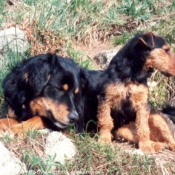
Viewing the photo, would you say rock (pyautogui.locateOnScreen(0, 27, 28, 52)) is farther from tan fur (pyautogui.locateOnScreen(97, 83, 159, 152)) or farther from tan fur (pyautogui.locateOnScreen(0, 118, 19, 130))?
tan fur (pyautogui.locateOnScreen(97, 83, 159, 152))

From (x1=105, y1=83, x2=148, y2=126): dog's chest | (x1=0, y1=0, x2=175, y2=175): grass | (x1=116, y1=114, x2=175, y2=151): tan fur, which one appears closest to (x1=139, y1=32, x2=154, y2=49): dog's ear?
(x1=105, y1=83, x2=148, y2=126): dog's chest

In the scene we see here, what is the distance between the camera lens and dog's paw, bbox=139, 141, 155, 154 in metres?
5.50

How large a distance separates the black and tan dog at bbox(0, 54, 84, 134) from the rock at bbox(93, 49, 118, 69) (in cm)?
246

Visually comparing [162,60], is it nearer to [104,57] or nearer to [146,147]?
[146,147]

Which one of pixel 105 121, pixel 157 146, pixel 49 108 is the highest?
pixel 49 108

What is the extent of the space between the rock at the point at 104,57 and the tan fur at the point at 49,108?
2798 mm

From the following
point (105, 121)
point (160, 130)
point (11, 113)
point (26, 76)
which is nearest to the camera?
point (26, 76)

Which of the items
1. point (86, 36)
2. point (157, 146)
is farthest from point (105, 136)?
point (86, 36)

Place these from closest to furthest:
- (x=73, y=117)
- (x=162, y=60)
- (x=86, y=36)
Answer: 1. (x=73, y=117)
2. (x=162, y=60)
3. (x=86, y=36)

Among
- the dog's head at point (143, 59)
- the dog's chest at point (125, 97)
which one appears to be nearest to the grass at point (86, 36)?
the dog's chest at point (125, 97)

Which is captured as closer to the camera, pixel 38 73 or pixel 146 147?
pixel 38 73

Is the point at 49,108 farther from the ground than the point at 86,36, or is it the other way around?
A: the point at 86,36

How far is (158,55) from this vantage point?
5367 mm

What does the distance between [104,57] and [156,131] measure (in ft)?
8.33
